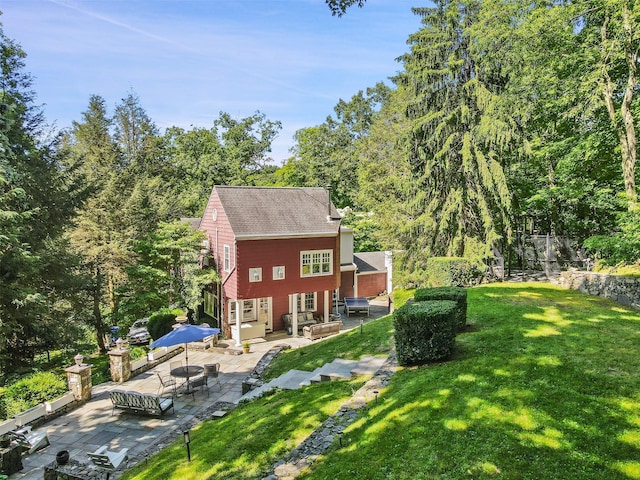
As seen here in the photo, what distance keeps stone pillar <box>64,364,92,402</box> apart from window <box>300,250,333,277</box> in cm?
1201

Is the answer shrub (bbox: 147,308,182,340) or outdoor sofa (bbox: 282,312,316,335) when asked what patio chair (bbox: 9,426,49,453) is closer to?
shrub (bbox: 147,308,182,340)

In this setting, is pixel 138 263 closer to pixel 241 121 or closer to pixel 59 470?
pixel 59 470

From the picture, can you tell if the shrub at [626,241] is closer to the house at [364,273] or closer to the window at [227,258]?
the house at [364,273]

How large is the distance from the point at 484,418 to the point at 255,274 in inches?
628

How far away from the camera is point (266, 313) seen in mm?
22375

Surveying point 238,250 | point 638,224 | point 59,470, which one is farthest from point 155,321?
point 638,224

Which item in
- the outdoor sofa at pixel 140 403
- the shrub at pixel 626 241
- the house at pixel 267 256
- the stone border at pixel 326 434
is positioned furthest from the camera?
the house at pixel 267 256

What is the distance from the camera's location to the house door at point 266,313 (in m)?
22.2

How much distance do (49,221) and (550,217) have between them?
91.7 feet

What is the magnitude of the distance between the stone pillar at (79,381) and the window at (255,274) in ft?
30.5

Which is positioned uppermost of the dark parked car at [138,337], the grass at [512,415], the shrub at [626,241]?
the shrub at [626,241]

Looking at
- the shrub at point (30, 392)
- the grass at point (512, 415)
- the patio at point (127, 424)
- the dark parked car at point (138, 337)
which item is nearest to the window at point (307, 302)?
the patio at point (127, 424)

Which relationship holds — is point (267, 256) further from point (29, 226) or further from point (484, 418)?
point (484, 418)

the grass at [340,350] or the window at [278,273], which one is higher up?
the window at [278,273]
